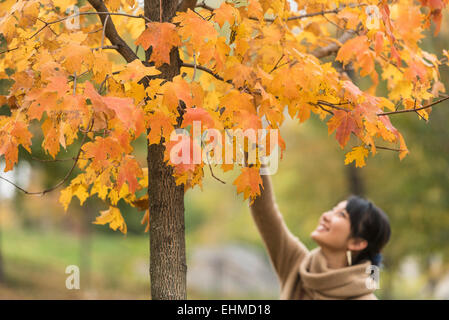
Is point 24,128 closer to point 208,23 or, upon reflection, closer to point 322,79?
point 208,23

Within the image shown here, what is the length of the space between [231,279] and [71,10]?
49.7 feet

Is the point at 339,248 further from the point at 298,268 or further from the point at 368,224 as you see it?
the point at 298,268

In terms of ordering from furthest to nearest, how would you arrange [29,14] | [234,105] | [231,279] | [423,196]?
[231,279] → [423,196] → [29,14] → [234,105]

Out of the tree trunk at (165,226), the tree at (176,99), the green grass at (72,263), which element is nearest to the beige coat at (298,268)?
the tree trunk at (165,226)

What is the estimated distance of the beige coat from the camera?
9.36 ft

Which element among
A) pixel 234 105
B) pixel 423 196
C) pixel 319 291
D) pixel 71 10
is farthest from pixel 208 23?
pixel 423 196

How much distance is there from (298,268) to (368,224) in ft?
1.93

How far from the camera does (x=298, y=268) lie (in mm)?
3180

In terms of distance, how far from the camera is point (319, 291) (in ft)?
9.59

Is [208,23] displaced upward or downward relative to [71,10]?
downward

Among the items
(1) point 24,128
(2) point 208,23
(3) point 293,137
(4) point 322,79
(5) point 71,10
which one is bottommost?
(1) point 24,128

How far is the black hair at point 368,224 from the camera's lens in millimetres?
2938

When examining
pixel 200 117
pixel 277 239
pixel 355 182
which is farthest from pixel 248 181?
pixel 355 182

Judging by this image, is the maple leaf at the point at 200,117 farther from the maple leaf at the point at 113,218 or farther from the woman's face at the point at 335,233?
the woman's face at the point at 335,233
